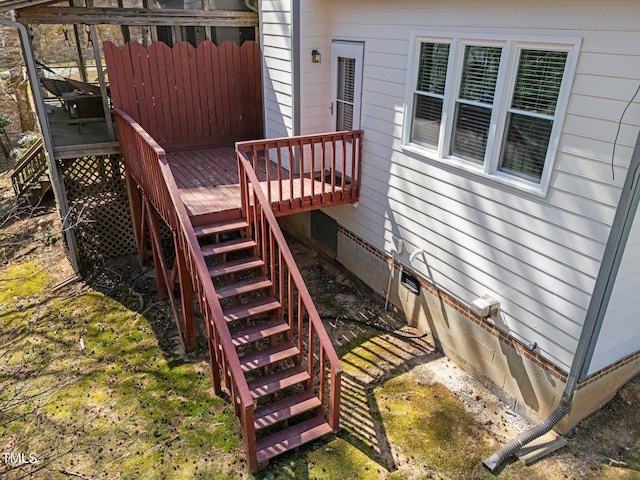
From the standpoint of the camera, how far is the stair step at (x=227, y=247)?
5.51m

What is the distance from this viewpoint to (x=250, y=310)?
5344 millimetres

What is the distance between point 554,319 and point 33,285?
25.3ft

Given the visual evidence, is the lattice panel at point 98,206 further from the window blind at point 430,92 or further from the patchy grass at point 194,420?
the window blind at point 430,92

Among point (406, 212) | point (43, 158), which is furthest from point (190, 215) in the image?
point (43, 158)

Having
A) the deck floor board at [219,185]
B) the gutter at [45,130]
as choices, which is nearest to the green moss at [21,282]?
the gutter at [45,130]

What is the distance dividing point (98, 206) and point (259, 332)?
4.79 metres

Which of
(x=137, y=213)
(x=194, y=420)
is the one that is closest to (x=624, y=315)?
(x=194, y=420)

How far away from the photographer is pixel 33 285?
7.89 metres

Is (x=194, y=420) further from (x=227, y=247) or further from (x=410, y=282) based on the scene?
(x=410, y=282)

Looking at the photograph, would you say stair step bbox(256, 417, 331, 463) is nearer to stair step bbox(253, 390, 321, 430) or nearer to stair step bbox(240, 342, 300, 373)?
stair step bbox(253, 390, 321, 430)

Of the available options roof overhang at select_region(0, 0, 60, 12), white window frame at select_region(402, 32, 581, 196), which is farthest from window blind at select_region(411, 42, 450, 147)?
roof overhang at select_region(0, 0, 60, 12)

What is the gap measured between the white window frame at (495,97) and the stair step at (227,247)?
2.23 m

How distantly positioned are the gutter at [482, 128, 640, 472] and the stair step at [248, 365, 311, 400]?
1945 mm

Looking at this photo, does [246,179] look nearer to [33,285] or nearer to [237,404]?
[237,404]
